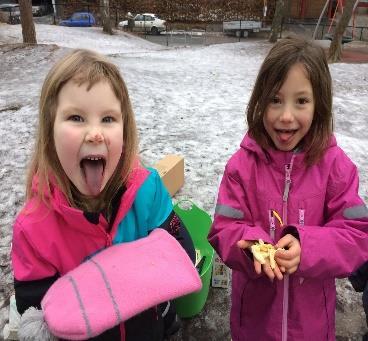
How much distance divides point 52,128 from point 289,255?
39.4 inches

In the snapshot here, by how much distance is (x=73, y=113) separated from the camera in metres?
1.33

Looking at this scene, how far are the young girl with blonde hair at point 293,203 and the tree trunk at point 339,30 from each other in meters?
12.0

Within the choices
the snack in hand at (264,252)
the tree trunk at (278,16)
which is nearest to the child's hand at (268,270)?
the snack in hand at (264,252)

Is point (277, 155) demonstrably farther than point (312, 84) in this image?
Yes

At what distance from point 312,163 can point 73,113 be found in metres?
0.99

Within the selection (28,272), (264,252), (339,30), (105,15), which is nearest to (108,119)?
(28,272)

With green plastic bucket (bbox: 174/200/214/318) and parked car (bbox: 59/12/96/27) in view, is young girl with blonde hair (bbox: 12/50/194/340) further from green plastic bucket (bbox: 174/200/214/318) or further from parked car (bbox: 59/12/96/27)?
parked car (bbox: 59/12/96/27)

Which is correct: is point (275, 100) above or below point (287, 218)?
above

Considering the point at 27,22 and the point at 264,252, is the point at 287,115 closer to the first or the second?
the point at 264,252

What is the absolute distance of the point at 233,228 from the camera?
1599 mm

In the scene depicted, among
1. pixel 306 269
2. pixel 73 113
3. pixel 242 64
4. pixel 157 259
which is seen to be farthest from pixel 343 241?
pixel 242 64

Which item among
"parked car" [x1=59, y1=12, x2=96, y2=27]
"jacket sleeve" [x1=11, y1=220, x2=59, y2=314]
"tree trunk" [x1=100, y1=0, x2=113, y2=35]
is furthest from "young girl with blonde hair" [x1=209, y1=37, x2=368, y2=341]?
"parked car" [x1=59, y1=12, x2=96, y2=27]

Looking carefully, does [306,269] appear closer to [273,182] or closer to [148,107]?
[273,182]

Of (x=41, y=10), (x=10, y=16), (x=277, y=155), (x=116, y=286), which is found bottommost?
(x=116, y=286)
